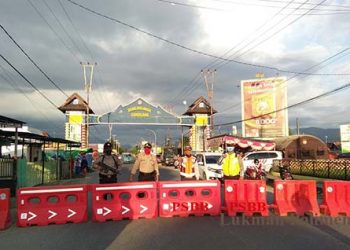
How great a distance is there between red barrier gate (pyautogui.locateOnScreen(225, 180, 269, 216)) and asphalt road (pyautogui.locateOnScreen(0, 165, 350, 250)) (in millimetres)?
454

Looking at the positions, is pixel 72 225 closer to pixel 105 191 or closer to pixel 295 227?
pixel 105 191

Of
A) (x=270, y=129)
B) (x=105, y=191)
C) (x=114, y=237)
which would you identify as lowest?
(x=114, y=237)

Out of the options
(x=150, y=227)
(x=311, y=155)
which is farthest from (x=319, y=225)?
(x=311, y=155)

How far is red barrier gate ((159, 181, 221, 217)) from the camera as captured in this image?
11.9 m

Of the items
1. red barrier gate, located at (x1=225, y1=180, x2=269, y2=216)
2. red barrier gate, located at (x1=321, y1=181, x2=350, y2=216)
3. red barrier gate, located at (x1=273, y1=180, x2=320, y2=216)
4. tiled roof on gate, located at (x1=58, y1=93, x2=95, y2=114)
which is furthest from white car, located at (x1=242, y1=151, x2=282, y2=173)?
tiled roof on gate, located at (x1=58, y1=93, x2=95, y2=114)

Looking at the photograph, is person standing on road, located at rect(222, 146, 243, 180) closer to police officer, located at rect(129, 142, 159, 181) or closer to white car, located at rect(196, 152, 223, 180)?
police officer, located at rect(129, 142, 159, 181)

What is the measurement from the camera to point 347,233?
30.7 ft

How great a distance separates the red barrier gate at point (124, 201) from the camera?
11367mm

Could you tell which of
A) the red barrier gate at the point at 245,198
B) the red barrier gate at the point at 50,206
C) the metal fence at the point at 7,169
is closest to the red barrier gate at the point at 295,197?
the red barrier gate at the point at 245,198

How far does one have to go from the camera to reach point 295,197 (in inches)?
484

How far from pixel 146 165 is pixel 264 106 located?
158 ft

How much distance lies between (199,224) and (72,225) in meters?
2.85

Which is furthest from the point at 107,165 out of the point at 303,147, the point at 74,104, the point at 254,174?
the point at 74,104

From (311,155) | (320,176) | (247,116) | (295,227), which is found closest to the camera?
(295,227)
